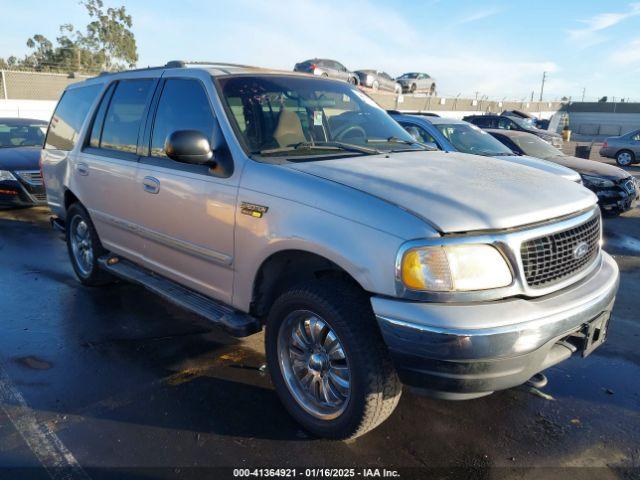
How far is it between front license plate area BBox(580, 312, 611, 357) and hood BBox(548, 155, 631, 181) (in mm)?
7616

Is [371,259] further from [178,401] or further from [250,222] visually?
[178,401]

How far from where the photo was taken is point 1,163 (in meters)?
8.92

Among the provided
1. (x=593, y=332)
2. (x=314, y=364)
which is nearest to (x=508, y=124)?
(x=593, y=332)

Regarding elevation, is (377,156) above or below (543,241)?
above

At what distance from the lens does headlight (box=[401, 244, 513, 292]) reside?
2396 millimetres

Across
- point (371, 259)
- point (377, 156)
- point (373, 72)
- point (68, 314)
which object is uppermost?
point (373, 72)

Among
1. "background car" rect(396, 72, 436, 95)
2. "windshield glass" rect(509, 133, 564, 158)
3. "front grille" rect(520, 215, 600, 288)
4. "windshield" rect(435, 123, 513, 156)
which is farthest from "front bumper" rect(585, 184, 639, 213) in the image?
"background car" rect(396, 72, 436, 95)

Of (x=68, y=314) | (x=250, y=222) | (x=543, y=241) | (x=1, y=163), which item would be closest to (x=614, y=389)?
(x=543, y=241)

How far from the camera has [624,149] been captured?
19.0 meters

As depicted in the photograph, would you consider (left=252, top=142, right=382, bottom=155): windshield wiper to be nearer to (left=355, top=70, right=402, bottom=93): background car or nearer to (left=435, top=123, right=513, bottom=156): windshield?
(left=435, top=123, right=513, bottom=156): windshield

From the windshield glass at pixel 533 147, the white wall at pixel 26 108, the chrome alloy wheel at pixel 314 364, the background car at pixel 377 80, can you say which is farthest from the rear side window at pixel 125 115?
the background car at pixel 377 80

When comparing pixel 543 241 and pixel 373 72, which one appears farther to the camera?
pixel 373 72

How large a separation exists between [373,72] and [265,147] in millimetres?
27900

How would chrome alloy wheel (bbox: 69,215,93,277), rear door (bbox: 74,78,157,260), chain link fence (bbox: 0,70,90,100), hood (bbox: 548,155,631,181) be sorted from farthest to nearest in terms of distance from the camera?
chain link fence (bbox: 0,70,90,100) → hood (bbox: 548,155,631,181) → chrome alloy wheel (bbox: 69,215,93,277) → rear door (bbox: 74,78,157,260)
